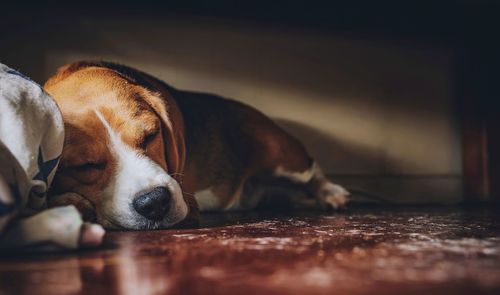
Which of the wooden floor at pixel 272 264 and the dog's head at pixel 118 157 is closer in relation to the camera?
the wooden floor at pixel 272 264

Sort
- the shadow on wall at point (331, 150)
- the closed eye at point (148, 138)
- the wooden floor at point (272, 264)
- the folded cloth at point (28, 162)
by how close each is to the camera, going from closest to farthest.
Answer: the wooden floor at point (272, 264), the folded cloth at point (28, 162), the closed eye at point (148, 138), the shadow on wall at point (331, 150)

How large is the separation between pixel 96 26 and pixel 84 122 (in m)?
1.08

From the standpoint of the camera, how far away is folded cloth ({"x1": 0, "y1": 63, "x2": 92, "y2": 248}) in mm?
1024

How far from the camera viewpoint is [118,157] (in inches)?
64.2

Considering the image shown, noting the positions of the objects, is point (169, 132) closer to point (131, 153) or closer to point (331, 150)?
point (131, 153)

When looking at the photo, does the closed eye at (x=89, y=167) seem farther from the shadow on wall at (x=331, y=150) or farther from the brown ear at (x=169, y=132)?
the shadow on wall at (x=331, y=150)

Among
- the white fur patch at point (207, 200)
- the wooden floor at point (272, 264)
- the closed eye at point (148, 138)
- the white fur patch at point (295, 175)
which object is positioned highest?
the closed eye at point (148, 138)

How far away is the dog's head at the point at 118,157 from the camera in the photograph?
1562 millimetres

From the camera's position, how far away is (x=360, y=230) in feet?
4.77

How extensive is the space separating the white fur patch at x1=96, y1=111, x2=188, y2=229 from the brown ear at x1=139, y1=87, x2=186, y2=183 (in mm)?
148

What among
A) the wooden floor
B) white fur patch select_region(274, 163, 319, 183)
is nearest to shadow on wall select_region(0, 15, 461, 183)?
white fur patch select_region(274, 163, 319, 183)

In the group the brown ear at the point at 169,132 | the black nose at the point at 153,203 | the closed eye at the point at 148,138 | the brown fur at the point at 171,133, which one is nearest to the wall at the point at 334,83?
the brown fur at the point at 171,133

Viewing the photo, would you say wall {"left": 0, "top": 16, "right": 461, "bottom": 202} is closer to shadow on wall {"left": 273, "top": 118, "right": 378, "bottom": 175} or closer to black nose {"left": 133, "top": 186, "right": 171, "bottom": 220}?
shadow on wall {"left": 273, "top": 118, "right": 378, "bottom": 175}

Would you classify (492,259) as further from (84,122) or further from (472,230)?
(84,122)
